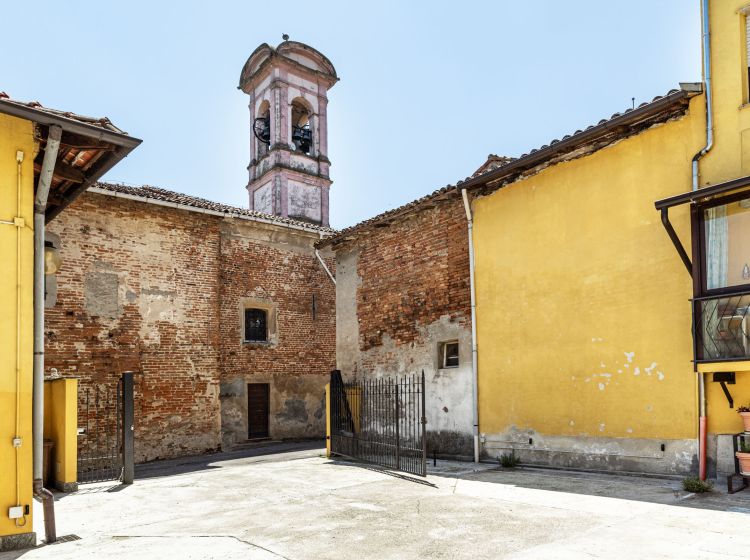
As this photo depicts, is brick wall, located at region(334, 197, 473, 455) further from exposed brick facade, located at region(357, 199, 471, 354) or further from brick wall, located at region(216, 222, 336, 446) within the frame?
brick wall, located at region(216, 222, 336, 446)

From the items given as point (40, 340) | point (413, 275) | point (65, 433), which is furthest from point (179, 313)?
point (40, 340)

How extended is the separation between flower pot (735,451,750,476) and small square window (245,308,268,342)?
12.8 m

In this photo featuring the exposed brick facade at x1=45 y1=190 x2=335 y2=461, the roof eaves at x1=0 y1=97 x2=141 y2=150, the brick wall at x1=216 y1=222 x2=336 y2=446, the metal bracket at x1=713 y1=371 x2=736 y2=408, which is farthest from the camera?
the brick wall at x1=216 y1=222 x2=336 y2=446

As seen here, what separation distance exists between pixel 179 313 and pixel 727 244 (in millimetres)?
12497

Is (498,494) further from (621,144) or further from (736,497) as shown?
(621,144)

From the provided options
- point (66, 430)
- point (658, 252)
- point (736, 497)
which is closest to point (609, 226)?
point (658, 252)

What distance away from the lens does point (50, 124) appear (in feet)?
20.7

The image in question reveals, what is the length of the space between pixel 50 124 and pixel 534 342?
7.96 m

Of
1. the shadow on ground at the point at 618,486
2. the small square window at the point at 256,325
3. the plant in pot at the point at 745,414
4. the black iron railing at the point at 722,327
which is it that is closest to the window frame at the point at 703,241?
the black iron railing at the point at 722,327

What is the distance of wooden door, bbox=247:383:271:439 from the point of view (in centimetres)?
1733

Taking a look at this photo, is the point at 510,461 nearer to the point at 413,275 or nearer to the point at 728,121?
the point at 413,275

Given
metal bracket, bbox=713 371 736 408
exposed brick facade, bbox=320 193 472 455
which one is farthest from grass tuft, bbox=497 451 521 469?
metal bracket, bbox=713 371 736 408

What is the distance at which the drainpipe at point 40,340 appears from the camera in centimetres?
616

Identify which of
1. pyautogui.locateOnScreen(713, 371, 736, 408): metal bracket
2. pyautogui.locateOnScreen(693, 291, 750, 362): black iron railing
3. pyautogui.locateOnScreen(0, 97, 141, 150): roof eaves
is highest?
pyautogui.locateOnScreen(0, 97, 141, 150): roof eaves
